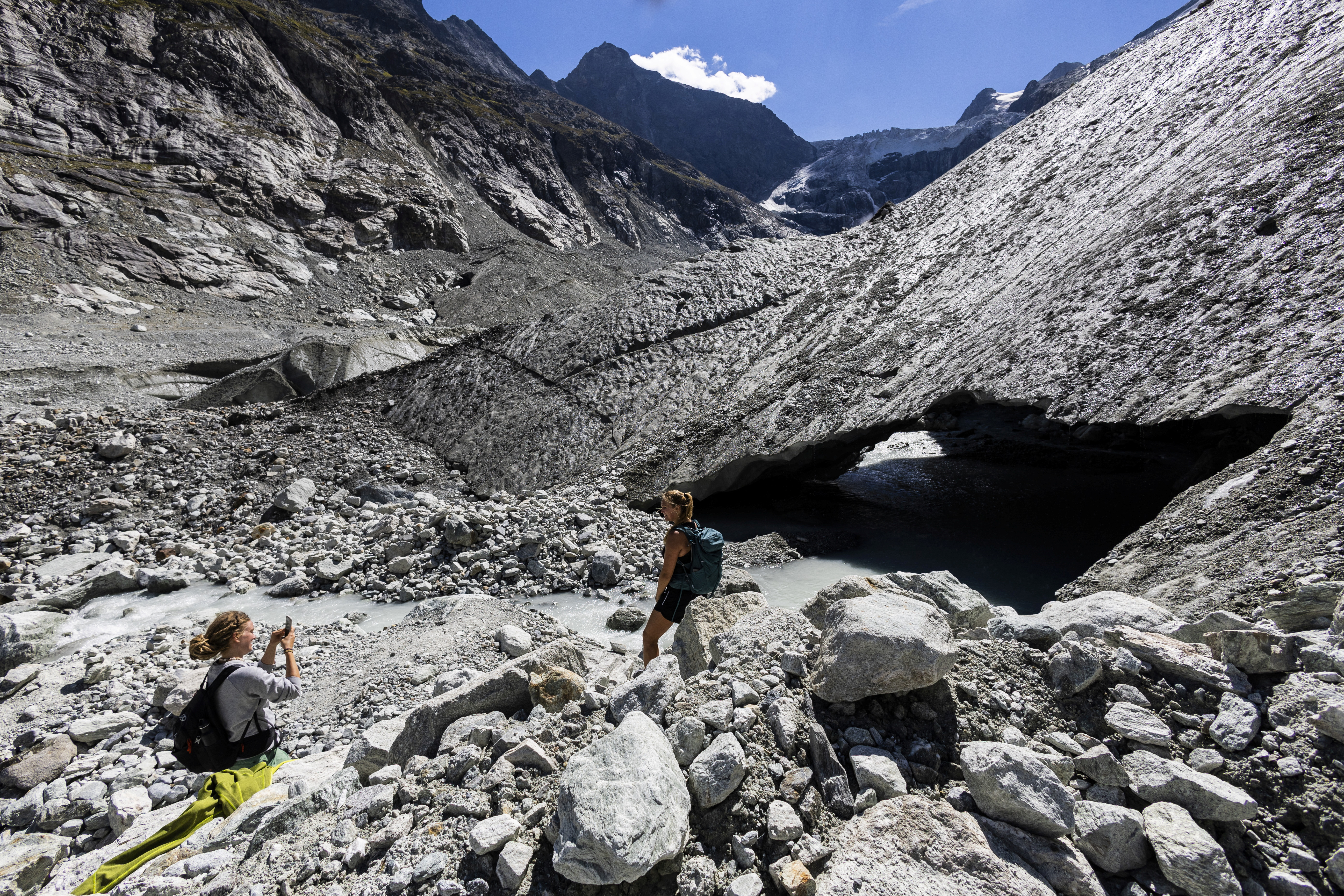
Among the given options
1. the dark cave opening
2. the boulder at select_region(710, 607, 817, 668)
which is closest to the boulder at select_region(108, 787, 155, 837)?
the boulder at select_region(710, 607, 817, 668)

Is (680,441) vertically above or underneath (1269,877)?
above

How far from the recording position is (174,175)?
98.8 ft

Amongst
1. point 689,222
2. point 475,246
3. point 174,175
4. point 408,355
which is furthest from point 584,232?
point 408,355

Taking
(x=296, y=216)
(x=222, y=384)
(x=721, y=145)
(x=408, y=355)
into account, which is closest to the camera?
(x=222, y=384)

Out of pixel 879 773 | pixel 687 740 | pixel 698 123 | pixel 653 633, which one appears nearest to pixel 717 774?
pixel 687 740

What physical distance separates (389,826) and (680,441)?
24.6ft

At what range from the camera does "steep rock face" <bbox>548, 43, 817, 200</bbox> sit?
5266 inches

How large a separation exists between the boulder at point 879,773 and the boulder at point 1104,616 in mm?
1349

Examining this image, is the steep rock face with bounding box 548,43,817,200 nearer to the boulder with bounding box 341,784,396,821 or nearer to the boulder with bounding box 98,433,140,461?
the boulder with bounding box 98,433,140,461

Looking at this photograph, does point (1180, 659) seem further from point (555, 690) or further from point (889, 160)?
point (889, 160)

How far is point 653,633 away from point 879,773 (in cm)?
240

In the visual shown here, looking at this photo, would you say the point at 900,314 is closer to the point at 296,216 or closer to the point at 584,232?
the point at 296,216

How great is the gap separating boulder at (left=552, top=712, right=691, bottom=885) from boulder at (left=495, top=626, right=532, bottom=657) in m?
2.97

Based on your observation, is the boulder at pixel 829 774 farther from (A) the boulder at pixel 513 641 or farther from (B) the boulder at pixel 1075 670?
(A) the boulder at pixel 513 641
